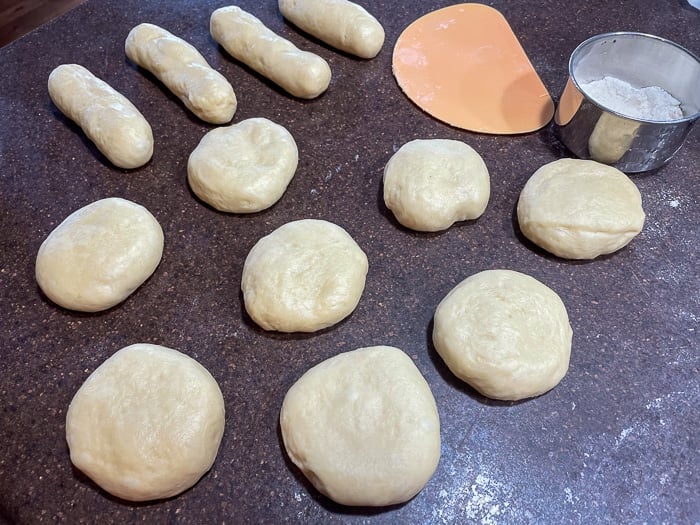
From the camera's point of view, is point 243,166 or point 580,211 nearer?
point 580,211

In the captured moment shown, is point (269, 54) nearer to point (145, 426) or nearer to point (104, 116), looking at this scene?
point (104, 116)

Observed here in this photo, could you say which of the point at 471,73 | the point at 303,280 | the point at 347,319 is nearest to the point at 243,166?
the point at 303,280

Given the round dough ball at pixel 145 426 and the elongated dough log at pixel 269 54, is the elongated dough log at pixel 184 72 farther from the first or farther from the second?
the round dough ball at pixel 145 426

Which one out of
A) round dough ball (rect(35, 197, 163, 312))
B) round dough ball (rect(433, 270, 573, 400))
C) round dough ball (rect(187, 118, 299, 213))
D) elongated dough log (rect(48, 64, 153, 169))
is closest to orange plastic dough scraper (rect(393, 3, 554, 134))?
round dough ball (rect(187, 118, 299, 213))

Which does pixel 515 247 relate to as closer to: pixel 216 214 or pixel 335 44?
pixel 216 214

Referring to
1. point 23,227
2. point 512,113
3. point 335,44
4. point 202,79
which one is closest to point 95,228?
point 23,227

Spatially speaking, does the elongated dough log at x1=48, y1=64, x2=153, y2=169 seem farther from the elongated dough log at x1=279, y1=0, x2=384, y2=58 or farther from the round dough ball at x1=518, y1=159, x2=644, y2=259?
the round dough ball at x1=518, y1=159, x2=644, y2=259

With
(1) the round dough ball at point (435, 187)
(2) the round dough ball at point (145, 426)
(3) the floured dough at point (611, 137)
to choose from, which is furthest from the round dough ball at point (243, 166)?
(3) the floured dough at point (611, 137)
